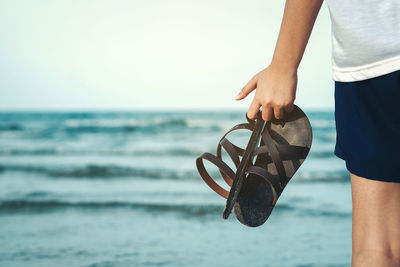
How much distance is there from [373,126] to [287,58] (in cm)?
27

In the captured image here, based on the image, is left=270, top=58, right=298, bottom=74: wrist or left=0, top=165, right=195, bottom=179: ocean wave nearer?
left=270, top=58, right=298, bottom=74: wrist

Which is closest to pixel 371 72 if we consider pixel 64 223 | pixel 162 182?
pixel 64 223

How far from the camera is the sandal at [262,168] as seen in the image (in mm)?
1262

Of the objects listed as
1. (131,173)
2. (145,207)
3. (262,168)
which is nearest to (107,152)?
(131,173)

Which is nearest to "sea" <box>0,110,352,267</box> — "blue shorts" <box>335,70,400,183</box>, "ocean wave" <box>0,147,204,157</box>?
"ocean wave" <box>0,147,204,157</box>

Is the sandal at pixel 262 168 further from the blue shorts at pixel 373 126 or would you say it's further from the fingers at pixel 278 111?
the blue shorts at pixel 373 126

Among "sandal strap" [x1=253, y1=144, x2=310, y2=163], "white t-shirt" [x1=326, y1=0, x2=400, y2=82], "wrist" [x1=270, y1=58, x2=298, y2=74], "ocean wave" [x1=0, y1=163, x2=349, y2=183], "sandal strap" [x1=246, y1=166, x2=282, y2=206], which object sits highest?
"white t-shirt" [x1=326, y1=0, x2=400, y2=82]

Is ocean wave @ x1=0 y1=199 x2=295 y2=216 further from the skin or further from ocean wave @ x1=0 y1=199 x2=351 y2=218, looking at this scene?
the skin

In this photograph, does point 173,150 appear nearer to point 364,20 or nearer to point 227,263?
point 227,263

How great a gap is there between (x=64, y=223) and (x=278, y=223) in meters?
2.14

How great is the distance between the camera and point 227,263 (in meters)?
3.25

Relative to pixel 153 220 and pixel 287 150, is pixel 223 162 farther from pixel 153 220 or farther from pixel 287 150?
pixel 153 220

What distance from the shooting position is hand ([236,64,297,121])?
1.08 metres

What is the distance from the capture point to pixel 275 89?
3.56 ft
